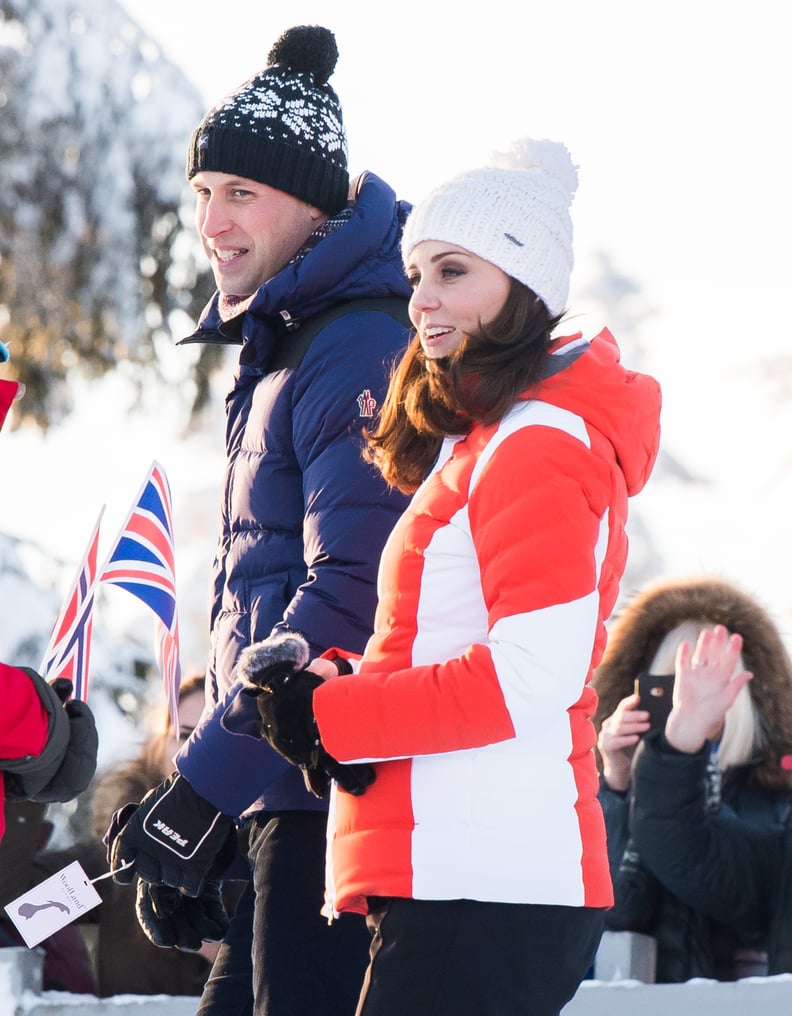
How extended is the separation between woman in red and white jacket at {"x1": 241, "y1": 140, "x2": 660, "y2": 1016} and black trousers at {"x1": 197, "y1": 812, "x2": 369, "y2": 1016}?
0.89ft

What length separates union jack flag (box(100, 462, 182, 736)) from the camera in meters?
4.34

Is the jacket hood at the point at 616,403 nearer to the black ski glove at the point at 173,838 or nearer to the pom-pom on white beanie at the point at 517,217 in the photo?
the pom-pom on white beanie at the point at 517,217

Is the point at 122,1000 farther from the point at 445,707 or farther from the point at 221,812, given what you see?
the point at 445,707

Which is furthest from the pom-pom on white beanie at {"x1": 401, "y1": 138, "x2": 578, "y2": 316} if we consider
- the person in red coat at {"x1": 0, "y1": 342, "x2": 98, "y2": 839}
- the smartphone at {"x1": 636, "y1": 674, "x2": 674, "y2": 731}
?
the smartphone at {"x1": 636, "y1": 674, "x2": 674, "y2": 731}

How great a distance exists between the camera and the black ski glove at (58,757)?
9.94 feet

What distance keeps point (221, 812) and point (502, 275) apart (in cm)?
98

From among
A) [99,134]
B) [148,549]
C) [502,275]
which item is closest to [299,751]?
[502,275]

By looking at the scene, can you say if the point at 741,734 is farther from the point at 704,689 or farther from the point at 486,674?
the point at 486,674

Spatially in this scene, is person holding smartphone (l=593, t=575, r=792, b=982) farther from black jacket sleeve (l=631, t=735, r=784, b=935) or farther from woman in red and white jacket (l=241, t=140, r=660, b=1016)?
Result: woman in red and white jacket (l=241, t=140, r=660, b=1016)

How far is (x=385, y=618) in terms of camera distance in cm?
261

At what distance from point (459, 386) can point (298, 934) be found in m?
0.91

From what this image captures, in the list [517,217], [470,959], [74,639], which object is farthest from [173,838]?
[74,639]

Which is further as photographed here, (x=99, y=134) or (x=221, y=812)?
(x=99, y=134)

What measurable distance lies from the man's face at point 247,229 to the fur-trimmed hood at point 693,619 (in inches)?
88.5
